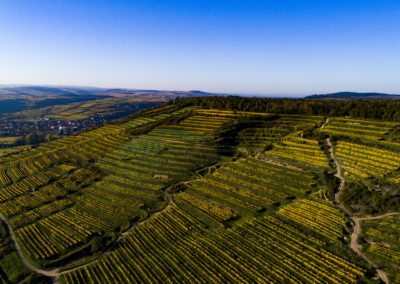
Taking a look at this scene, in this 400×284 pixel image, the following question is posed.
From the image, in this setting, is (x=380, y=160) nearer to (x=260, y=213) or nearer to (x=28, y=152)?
(x=260, y=213)

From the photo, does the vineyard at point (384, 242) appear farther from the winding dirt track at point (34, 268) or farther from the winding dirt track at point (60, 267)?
the winding dirt track at point (34, 268)

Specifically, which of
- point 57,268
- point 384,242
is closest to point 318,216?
point 384,242

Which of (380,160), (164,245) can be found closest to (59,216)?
(164,245)

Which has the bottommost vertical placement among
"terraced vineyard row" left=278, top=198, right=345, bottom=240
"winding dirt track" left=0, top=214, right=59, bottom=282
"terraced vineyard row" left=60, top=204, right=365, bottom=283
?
"winding dirt track" left=0, top=214, right=59, bottom=282

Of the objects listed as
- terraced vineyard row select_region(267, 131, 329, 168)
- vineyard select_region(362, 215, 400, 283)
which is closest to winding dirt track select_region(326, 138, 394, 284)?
vineyard select_region(362, 215, 400, 283)

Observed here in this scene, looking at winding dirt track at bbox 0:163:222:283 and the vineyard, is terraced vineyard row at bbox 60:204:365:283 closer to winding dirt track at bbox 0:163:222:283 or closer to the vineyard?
winding dirt track at bbox 0:163:222:283

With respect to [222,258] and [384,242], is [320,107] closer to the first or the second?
[384,242]

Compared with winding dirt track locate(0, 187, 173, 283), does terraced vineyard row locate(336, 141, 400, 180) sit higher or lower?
higher

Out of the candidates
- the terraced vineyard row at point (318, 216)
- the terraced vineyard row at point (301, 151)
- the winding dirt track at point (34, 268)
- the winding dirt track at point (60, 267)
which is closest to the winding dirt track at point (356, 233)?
the terraced vineyard row at point (318, 216)
